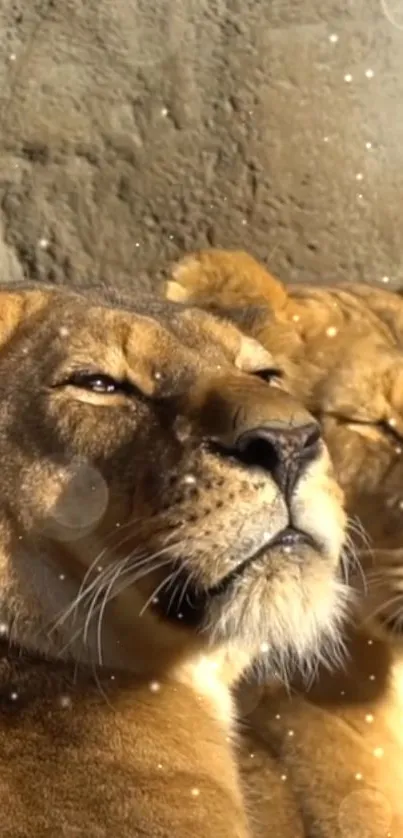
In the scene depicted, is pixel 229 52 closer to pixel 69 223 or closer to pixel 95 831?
pixel 69 223

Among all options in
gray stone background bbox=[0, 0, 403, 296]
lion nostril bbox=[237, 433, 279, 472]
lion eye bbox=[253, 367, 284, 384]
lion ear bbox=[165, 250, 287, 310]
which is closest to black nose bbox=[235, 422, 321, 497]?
lion nostril bbox=[237, 433, 279, 472]

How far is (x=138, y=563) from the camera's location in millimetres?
1559

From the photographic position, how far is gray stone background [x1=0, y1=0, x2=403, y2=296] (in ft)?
9.92

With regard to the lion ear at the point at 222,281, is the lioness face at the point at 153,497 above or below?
above

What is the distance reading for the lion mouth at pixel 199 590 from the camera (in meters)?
1.53

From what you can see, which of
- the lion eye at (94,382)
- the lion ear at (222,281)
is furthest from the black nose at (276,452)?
the lion ear at (222,281)

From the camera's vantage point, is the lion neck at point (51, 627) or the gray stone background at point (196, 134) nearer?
the lion neck at point (51, 627)

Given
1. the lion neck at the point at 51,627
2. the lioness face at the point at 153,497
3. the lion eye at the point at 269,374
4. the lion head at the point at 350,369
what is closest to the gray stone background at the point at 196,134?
the lion head at the point at 350,369

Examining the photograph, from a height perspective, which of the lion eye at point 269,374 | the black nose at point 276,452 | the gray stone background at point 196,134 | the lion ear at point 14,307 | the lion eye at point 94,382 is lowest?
the gray stone background at point 196,134

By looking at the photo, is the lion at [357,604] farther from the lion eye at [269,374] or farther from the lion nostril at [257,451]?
the lion nostril at [257,451]

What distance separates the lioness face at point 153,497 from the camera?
152cm

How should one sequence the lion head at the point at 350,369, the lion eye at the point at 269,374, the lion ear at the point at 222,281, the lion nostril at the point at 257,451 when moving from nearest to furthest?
the lion nostril at the point at 257,451 → the lion eye at the point at 269,374 → the lion head at the point at 350,369 → the lion ear at the point at 222,281

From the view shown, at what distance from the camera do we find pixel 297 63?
10.2 ft

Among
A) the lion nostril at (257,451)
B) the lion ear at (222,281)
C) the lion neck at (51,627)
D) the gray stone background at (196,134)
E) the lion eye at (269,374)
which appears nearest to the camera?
the lion nostril at (257,451)
